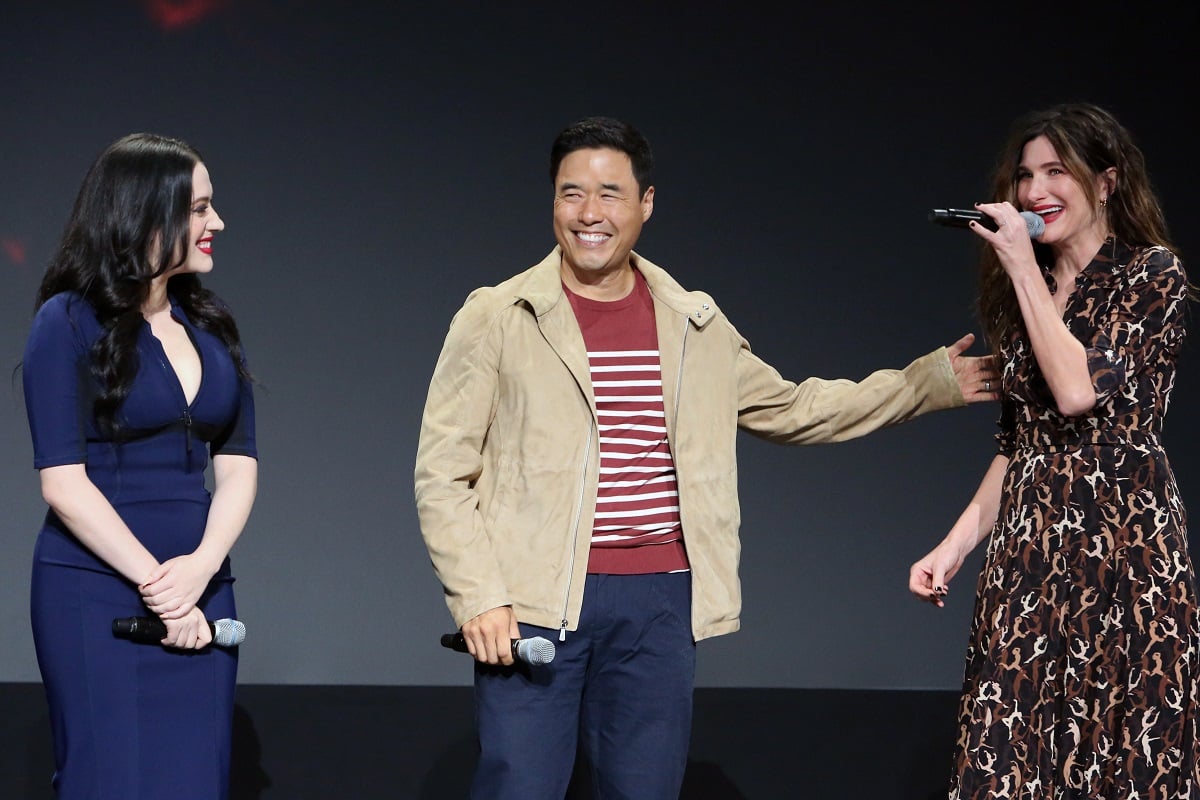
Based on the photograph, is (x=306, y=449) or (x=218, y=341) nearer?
(x=218, y=341)

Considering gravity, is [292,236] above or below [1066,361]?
above

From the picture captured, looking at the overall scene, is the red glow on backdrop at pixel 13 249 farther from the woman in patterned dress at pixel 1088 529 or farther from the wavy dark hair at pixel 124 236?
the woman in patterned dress at pixel 1088 529

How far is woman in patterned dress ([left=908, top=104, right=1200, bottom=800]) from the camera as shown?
220cm

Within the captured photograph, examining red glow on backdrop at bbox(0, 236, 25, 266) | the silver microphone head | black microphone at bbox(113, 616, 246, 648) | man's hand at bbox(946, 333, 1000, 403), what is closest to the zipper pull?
black microphone at bbox(113, 616, 246, 648)

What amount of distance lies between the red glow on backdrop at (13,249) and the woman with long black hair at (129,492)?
221 cm

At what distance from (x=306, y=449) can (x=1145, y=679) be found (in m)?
2.95

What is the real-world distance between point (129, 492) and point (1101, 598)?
1561 millimetres

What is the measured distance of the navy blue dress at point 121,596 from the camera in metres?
2.27

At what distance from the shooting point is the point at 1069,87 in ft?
15.0

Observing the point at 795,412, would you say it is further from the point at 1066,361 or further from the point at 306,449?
the point at 306,449

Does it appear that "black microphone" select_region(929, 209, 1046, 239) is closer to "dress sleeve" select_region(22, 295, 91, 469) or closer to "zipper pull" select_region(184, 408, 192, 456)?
"zipper pull" select_region(184, 408, 192, 456)

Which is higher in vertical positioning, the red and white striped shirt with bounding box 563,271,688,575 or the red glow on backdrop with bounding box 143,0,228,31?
the red glow on backdrop with bounding box 143,0,228,31

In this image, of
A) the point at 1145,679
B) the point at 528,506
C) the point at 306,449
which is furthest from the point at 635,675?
the point at 306,449

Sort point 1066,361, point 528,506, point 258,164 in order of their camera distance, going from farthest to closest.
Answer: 1. point 258,164
2. point 528,506
3. point 1066,361
